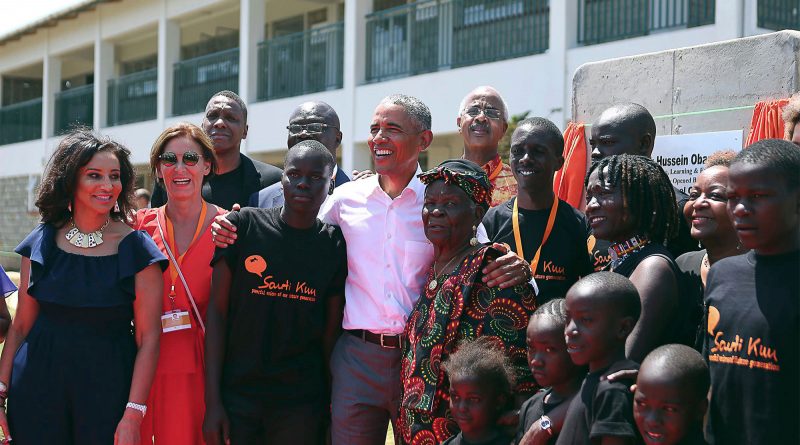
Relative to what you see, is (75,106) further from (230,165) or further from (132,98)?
(230,165)

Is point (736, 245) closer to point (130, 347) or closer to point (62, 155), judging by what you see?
point (130, 347)

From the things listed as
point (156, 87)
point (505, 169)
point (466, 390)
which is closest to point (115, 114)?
point (156, 87)

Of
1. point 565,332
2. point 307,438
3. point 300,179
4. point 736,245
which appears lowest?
point 307,438

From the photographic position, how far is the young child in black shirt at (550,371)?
3.25 m

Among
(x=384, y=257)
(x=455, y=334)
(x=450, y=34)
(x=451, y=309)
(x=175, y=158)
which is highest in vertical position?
(x=450, y=34)

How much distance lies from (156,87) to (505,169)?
17954 millimetres

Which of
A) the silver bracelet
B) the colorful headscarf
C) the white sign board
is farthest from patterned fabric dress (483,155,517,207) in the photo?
the silver bracelet

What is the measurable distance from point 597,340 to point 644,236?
58cm

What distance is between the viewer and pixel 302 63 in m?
16.8

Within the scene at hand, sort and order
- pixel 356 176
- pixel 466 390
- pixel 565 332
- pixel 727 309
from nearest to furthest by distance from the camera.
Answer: pixel 727 309, pixel 565 332, pixel 466 390, pixel 356 176

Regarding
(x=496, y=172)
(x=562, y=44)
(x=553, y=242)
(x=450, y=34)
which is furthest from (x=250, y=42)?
(x=553, y=242)

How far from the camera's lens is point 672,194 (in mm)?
3541

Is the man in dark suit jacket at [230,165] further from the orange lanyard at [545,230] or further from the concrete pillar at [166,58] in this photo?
the concrete pillar at [166,58]

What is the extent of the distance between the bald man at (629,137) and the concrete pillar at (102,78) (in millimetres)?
19928
